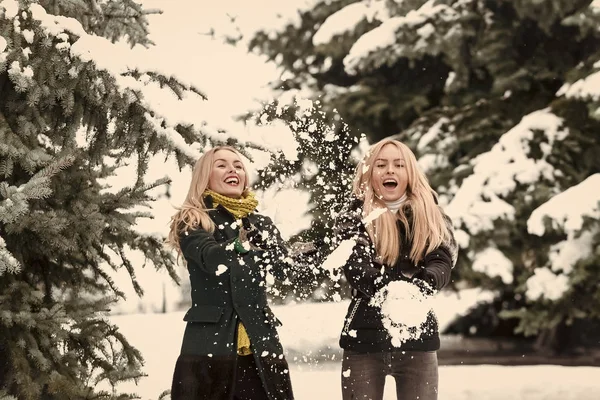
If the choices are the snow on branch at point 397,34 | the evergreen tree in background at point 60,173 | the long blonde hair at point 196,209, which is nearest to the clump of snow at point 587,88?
the snow on branch at point 397,34

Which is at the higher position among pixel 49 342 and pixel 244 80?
pixel 244 80

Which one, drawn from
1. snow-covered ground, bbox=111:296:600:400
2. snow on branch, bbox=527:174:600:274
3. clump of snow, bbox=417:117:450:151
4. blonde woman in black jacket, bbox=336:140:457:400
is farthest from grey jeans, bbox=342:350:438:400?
clump of snow, bbox=417:117:450:151

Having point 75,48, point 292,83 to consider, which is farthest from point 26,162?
point 292,83

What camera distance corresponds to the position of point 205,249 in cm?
307

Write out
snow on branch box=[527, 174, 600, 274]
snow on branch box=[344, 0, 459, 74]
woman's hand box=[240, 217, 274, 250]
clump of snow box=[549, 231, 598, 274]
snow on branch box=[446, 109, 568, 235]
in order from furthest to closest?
snow on branch box=[344, 0, 459, 74]
snow on branch box=[446, 109, 568, 235]
clump of snow box=[549, 231, 598, 274]
snow on branch box=[527, 174, 600, 274]
woman's hand box=[240, 217, 274, 250]

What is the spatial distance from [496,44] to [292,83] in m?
2.22

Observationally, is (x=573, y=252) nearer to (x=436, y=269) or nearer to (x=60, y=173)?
(x=436, y=269)

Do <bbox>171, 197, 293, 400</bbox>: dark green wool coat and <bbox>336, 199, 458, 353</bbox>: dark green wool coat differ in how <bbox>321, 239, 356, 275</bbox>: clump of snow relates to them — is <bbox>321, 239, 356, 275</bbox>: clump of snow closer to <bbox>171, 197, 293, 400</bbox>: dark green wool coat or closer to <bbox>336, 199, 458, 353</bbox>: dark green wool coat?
<bbox>336, 199, 458, 353</bbox>: dark green wool coat

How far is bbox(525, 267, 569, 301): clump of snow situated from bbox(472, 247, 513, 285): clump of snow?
0.21m

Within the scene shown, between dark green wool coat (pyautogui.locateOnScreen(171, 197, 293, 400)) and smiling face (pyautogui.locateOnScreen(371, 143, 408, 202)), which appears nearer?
dark green wool coat (pyautogui.locateOnScreen(171, 197, 293, 400))

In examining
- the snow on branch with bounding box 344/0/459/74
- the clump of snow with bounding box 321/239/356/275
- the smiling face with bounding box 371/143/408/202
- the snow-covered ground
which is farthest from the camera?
the snow on branch with bounding box 344/0/459/74

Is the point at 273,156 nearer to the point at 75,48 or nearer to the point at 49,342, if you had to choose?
the point at 75,48

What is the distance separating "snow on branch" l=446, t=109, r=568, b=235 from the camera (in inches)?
311

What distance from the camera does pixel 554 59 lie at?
8938 mm
